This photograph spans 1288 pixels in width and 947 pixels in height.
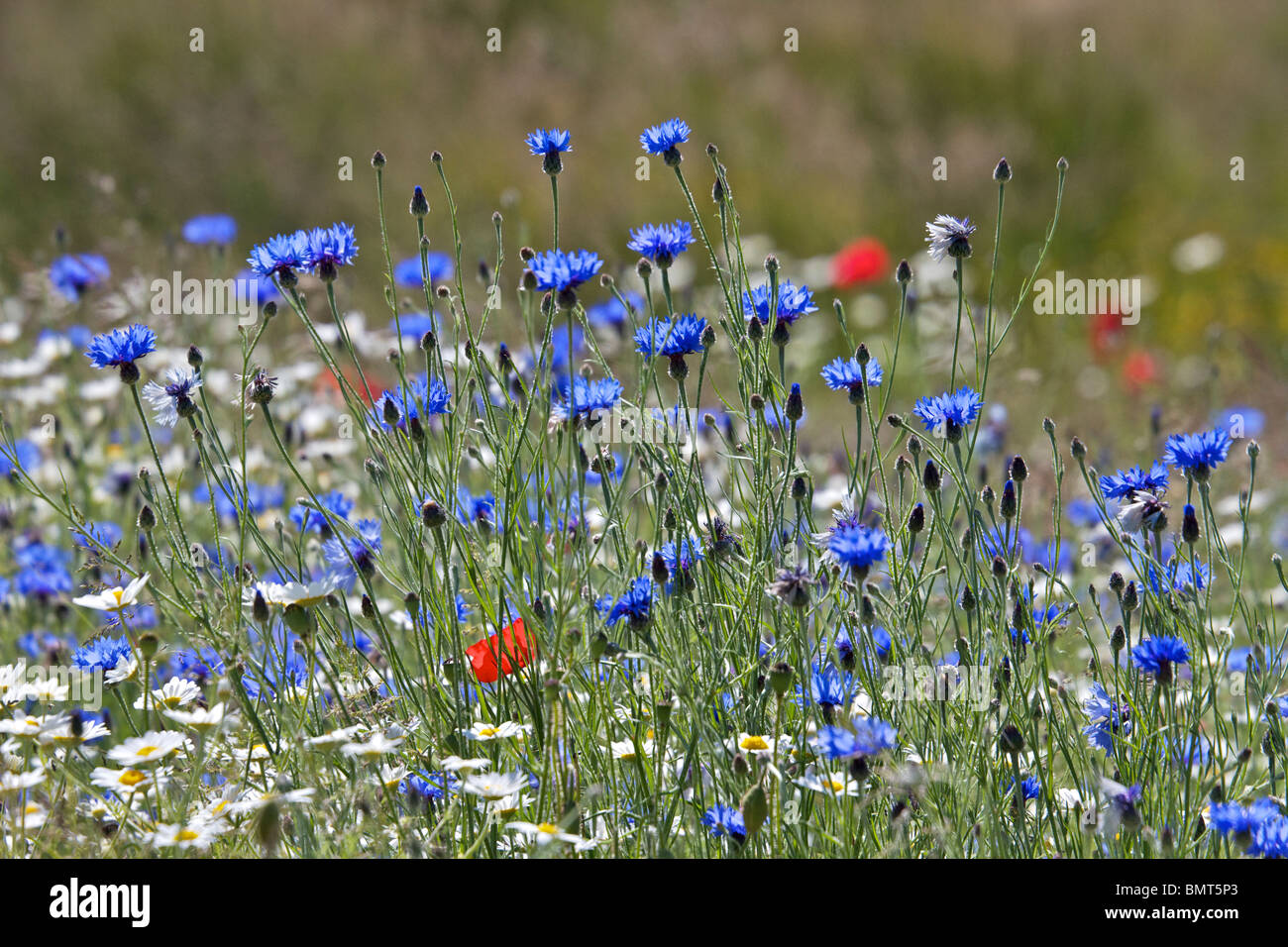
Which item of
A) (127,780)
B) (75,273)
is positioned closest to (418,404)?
(127,780)

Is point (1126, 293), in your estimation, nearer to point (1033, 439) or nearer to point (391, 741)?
point (1033, 439)

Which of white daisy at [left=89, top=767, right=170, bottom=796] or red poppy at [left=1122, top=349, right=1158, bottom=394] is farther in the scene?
red poppy at [left=1122, top=349, right=1158, bottom=394]

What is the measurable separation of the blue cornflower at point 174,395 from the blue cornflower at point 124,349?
39mm

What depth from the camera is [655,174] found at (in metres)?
7.28

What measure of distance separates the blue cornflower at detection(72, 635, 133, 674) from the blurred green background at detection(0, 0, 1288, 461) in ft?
13.4

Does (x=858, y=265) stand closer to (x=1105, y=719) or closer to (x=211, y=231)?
(x=211, y=231)

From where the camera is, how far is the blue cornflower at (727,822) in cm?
141

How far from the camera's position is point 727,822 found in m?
1.41

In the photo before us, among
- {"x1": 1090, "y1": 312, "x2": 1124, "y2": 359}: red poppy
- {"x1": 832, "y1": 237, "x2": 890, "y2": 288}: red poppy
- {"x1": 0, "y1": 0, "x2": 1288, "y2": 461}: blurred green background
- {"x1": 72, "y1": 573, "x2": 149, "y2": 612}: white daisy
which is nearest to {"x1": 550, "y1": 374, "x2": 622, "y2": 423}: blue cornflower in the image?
{"x1": 72, "y1": 573, "x2": 149, "y2": 612}: white daisy

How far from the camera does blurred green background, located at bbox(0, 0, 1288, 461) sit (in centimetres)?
668

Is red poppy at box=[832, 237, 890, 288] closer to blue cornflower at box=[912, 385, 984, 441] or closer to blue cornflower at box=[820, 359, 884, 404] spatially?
blue cornflower at box=[820, 359, 884, 404]
